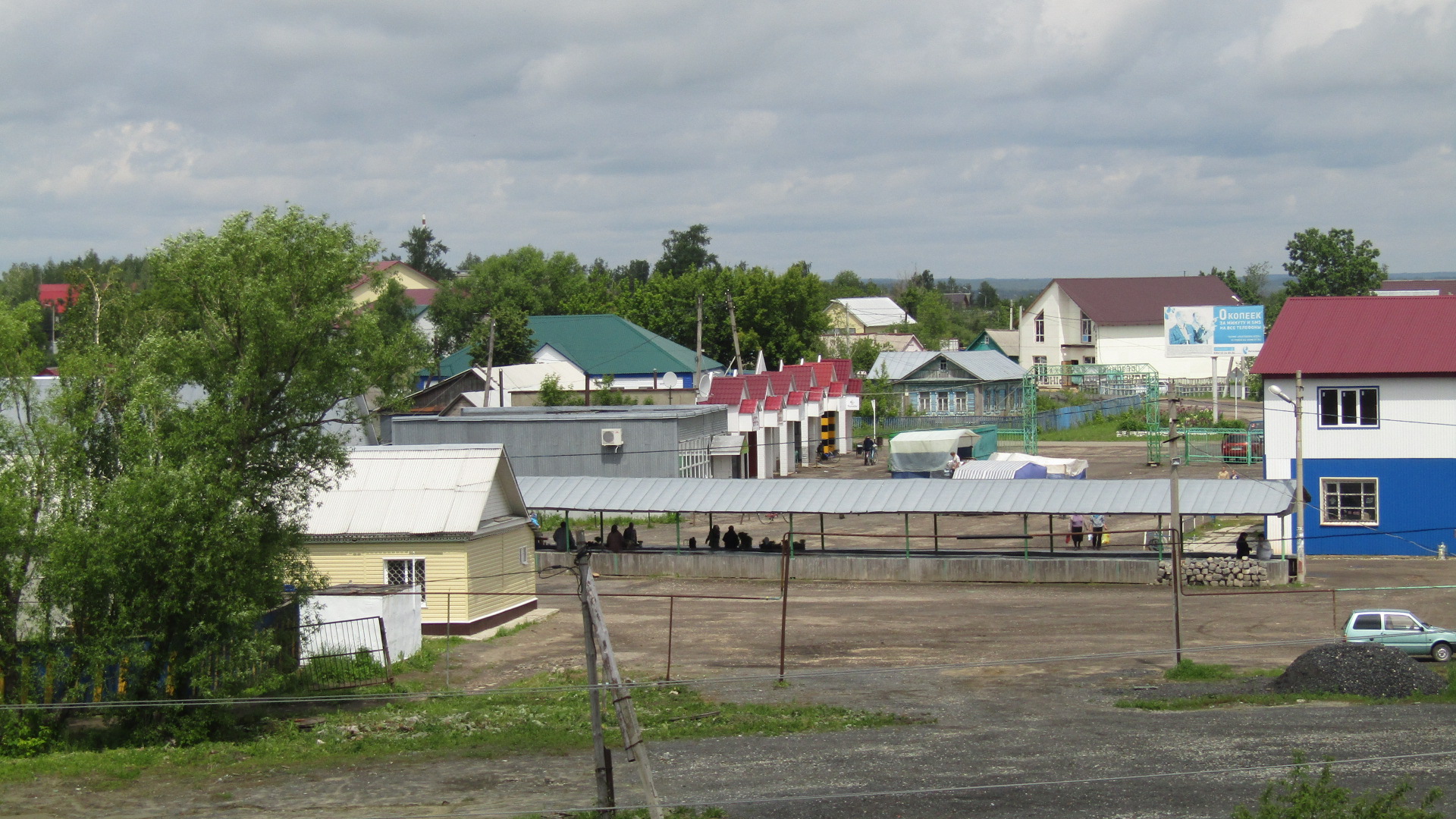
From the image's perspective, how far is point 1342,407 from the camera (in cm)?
3841

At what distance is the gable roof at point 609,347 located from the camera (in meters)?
70.1

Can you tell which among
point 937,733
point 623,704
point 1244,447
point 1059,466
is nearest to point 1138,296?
point 1244,447

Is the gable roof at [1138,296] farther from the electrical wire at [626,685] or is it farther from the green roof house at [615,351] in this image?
the electrical wire at [626,685]

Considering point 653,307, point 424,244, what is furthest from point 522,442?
point 424,244

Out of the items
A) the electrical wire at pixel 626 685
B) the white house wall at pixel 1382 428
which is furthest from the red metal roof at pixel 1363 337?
the electrical wire at pixel 626 685

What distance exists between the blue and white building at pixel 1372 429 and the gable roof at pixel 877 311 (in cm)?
11925

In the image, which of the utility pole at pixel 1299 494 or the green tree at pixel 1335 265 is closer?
the utility pole at pixel 1299 494

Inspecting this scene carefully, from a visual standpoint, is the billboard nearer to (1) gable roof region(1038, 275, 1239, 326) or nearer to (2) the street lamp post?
(1) gable roof region(1038, 275, 1239, 326)

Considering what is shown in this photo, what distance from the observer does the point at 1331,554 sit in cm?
3784

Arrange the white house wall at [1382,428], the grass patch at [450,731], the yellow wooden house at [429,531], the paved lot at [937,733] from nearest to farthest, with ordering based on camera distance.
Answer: the paved lot at [937,733]
the grass patch at [450,731]
the yellow wooden house at [429,531]
the white house wall at [1382,428]

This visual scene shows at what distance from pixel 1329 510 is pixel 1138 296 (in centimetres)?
7153

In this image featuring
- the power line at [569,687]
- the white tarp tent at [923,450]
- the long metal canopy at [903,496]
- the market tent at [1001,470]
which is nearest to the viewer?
the power line at [569,687]

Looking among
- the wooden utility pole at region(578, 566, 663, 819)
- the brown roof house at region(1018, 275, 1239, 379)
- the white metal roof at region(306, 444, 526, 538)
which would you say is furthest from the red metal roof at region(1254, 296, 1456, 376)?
the brown roof house at region(1018, 275, 1239, 379)

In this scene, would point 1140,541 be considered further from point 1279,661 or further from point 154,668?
point 154,668
